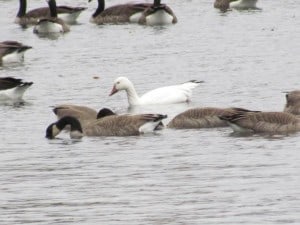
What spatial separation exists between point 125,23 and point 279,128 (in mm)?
18435

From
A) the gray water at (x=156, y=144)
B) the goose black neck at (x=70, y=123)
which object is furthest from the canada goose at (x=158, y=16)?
the goose black neck at (x=70, y=123)

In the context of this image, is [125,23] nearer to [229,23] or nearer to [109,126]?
[229,23]

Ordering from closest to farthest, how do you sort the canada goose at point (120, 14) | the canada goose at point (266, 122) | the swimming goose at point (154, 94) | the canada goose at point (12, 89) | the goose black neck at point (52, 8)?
the canada goose at point (266, 122)
the swimming goose at point (154, 94)
the canada goose at point (12, 89)
the goose black neck at point (52, 8)
the canada goose at point (120, 14)

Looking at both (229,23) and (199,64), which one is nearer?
(199,64)

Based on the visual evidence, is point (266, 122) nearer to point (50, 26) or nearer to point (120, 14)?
point (50, 26)

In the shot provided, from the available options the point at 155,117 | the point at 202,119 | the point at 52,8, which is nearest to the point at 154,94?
the point at 202,119

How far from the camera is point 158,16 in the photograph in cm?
3575

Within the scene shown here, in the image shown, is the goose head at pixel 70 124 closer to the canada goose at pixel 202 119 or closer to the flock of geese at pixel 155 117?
the flock of geese at pixel 155 117

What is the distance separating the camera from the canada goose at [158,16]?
35.4 meters

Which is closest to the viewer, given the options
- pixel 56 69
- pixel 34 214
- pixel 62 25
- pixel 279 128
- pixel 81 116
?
pixel 34 214

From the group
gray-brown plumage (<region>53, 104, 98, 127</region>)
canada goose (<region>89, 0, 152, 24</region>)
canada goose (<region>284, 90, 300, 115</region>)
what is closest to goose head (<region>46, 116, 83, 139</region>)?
gray-brown plumage (<region>53, 104, 98, 127</region>)

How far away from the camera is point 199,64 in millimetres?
27562

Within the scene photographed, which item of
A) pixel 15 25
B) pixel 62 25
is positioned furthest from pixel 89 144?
pixel 15 25

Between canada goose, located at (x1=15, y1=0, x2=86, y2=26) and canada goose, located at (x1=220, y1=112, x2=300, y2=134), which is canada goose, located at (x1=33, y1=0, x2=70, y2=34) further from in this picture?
canada goose, located at (x1=220, y1=112, x2=300, y2=134)
